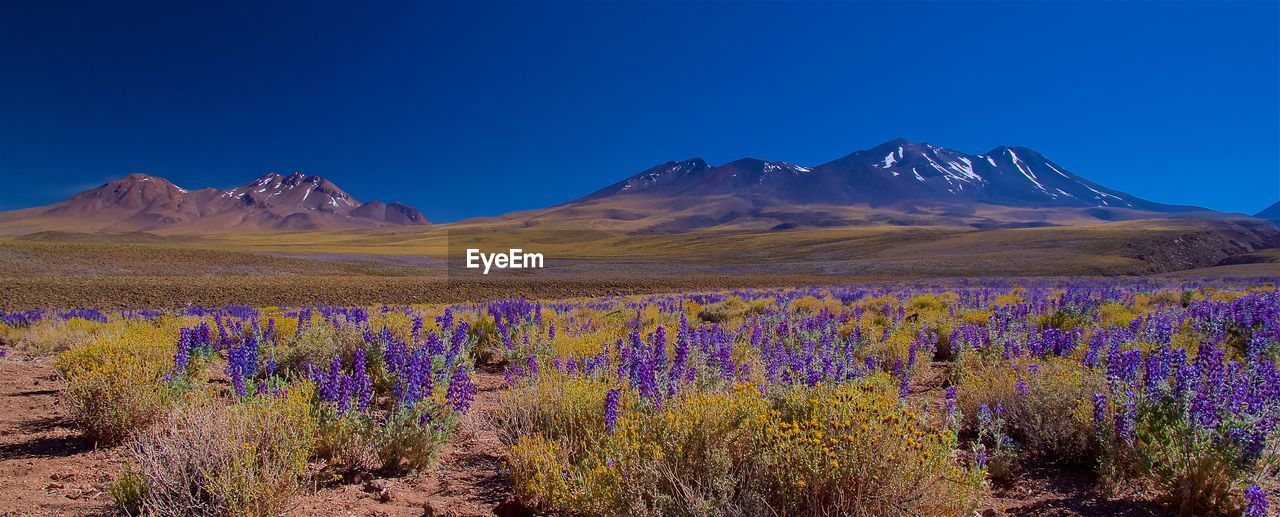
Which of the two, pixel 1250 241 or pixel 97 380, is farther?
pixel 1250 241

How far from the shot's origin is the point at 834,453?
2730 mm

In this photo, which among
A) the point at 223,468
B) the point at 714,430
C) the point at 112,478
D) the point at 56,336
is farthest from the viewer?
the point at 56,336

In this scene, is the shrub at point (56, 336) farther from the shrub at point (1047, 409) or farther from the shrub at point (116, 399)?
the shrub at point (1047, 409)

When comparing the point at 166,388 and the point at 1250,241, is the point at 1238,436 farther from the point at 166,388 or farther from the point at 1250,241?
the point at 1250,241

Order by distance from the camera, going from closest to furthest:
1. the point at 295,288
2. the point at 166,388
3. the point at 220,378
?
the point at 166,388, the point at 220,378, the point at 295,288

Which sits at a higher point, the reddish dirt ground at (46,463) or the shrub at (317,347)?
the shrub at (317,347)

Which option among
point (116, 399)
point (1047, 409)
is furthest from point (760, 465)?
point (116, 399)

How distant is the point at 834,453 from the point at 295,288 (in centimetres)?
3399

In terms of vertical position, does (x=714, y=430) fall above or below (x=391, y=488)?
above

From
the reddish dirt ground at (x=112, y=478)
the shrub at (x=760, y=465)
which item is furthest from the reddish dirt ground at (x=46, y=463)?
the shrub at (x=760, y=465)

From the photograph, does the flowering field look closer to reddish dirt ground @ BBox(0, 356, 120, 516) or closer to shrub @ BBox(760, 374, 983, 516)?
shrub @ BBox(760, 374, 983, 516)

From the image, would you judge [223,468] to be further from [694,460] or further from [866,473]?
[866,473]

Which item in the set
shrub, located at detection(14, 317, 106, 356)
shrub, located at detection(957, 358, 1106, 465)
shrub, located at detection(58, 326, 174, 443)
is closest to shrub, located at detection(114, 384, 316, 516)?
shrub, located at detection(58, 326, 174, 443)

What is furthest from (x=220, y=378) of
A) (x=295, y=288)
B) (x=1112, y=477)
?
(x=295, y=288)
